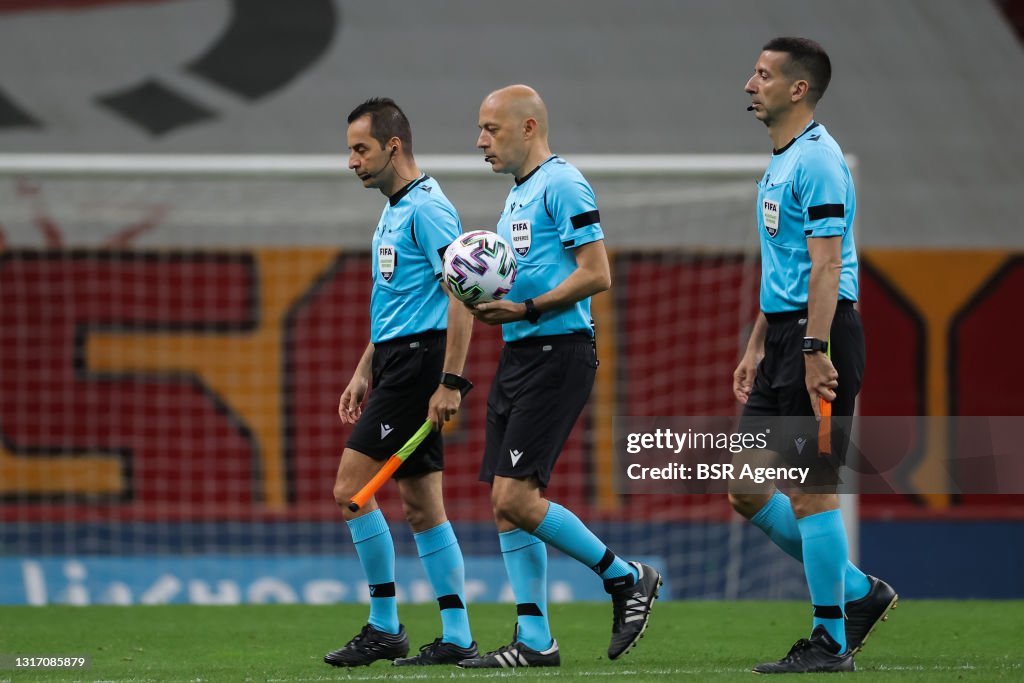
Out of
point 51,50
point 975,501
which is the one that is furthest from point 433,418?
point 51,50

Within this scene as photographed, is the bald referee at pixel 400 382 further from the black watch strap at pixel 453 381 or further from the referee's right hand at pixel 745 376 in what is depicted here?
the referee's right hand at pixel 745 376

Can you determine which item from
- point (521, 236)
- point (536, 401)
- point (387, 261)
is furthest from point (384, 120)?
point (536, 401)

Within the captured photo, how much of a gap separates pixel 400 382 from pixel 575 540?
2.64 ft

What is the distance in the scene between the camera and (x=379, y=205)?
9930 mm

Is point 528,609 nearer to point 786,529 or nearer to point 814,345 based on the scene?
point 786,529

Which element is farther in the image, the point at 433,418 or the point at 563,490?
the point at 563,490

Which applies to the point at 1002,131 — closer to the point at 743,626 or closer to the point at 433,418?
the point at 743,626

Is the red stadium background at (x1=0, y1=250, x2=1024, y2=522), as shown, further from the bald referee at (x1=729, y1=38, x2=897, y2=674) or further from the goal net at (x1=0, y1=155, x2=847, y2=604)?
the bald referee at (x1=729, y1=38, x2=897, y2=674)

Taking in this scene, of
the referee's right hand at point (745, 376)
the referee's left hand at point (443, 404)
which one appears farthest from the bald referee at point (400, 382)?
the referee's right hand at point (745, 376)

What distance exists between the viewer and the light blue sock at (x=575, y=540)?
4.44 metres

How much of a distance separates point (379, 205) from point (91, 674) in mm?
5793

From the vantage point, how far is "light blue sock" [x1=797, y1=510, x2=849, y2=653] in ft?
13.9

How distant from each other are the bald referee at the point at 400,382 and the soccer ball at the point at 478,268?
38 centimetres

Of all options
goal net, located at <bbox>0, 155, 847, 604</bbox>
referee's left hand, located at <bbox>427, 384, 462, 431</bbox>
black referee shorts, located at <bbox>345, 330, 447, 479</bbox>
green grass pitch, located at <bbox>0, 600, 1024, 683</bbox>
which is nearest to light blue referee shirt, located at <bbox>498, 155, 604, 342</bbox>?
referee's left hand, located at <bbox>427, 384, 462, 431</bbox>
